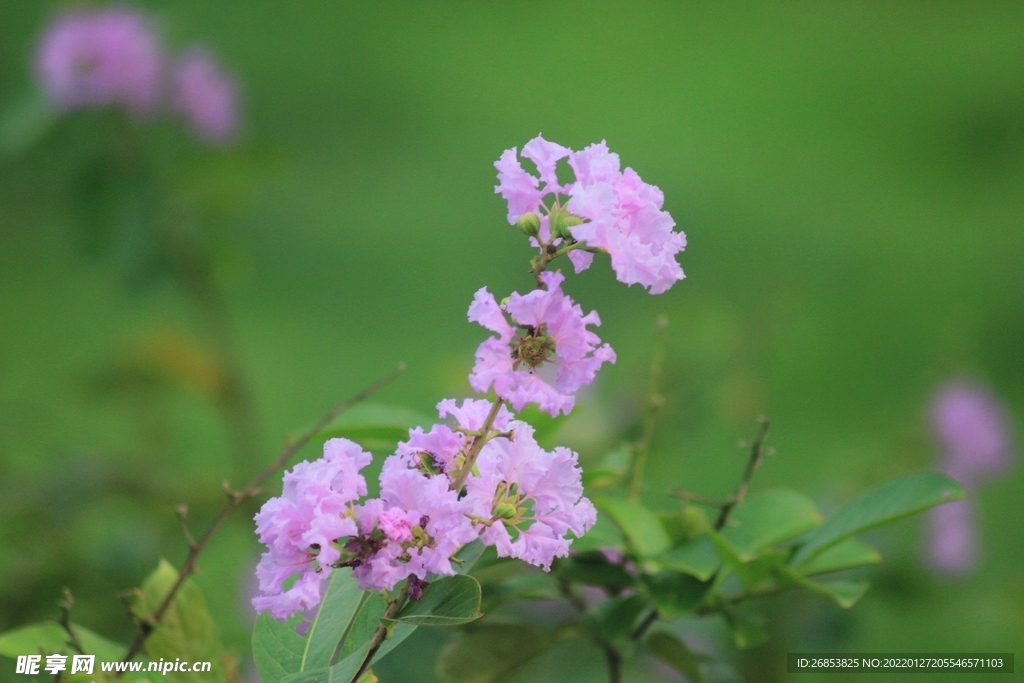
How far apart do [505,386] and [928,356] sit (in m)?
1.48

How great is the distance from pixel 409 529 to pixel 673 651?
15cm

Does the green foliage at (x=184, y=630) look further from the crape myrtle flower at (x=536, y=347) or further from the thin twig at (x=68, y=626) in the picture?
the crape myrtle flower at (x=536, y=347)

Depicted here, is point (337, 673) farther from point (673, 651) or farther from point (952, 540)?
point (952, 540)

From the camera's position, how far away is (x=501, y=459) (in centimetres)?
24

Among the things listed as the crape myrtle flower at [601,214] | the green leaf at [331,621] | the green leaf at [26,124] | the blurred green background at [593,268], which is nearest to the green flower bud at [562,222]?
the crape myrtle flower at [601,214]

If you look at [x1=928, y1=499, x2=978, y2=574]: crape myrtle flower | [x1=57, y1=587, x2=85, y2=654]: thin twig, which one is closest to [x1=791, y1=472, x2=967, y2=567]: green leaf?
[x1=57, y1=587, x2=85, y2=654]: thin twig

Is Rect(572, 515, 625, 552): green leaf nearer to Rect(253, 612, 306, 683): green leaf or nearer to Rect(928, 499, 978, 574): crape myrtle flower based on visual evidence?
Rect(253, 612, 306, 683): green leaf

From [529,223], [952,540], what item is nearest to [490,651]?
[529,223]

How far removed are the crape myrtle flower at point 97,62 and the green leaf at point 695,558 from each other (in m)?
0.56

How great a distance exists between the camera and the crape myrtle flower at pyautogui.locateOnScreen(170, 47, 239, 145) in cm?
77

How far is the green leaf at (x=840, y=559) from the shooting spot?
0.33 m

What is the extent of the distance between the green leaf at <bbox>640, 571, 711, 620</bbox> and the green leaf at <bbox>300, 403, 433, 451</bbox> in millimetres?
93

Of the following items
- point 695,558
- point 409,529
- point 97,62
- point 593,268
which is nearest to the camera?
point 409,529

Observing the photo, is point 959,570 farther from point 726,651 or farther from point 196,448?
point 196,448
